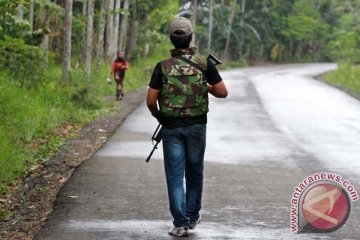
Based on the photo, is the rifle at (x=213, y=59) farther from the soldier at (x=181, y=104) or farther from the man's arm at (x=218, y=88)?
the man's arm at (x=218, y=88)

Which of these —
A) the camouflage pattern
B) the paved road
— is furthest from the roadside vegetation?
the camouflage pattern

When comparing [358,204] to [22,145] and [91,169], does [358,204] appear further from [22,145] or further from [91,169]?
[22,145]

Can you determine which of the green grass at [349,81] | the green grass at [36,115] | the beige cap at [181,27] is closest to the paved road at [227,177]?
the green grass at [36,115]

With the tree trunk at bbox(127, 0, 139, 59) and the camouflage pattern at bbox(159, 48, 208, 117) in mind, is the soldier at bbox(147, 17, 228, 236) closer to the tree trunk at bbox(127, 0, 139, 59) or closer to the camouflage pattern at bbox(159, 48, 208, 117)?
the camouflage pattern at bbox(159, 48, 208, 117)

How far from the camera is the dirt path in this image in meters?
7.92

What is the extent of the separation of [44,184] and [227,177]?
8.74ft

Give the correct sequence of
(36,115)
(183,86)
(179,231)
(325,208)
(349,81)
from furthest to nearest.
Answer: (349,81), (36,115), (325,208), (179,231), (183,86)

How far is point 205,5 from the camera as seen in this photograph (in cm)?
6919

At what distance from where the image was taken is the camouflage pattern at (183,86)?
6941 millimetres

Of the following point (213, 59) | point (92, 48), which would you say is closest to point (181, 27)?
point (213, 59)

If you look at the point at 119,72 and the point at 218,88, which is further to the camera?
the point at 119,72

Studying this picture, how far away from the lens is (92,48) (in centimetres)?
3512

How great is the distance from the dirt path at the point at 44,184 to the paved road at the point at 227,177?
185 mm

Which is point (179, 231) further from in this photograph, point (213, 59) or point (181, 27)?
point (181, 27)
